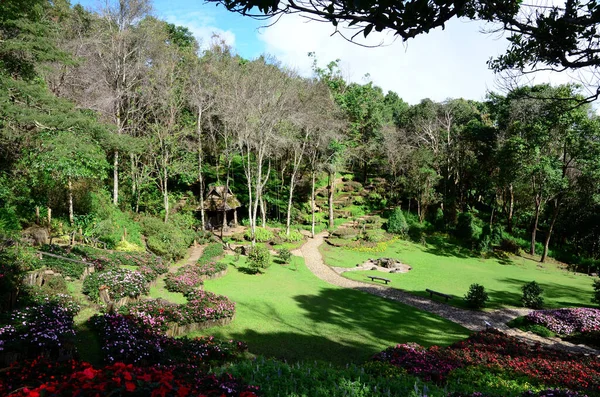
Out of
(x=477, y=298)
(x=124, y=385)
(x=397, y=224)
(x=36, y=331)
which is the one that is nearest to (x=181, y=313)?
(x=36, y=331)

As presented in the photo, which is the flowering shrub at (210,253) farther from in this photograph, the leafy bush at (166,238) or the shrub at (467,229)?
the shrub at (467,229)

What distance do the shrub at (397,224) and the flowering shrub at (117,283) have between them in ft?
80.4

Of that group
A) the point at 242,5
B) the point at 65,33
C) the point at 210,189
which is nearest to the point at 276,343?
the point at 242,5

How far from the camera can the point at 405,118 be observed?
47.1m

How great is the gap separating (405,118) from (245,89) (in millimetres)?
30401

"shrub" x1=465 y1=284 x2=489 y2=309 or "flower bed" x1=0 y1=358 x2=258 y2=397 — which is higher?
"flower bed" x1=0 y1=358 x2=258 y2=397

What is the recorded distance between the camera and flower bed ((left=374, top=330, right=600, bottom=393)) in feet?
25.2

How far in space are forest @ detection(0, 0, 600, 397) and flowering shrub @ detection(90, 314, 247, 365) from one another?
0.06m

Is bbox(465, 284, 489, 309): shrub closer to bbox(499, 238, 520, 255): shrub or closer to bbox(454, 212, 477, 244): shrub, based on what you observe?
bbox(454, 212, 477, 244): shrub

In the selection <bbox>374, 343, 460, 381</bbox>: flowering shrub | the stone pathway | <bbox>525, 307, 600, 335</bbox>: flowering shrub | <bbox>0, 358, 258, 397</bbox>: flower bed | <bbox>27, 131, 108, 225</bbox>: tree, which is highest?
<bbox>27, 131, 108, 225</bbox>: tree

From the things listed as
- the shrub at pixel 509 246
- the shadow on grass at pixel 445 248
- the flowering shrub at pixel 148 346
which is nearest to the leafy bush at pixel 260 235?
the shadow on grass at pixel 445 248

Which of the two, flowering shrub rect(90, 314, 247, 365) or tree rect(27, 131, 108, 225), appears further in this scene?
tree rect(27, 131, 108, 225)

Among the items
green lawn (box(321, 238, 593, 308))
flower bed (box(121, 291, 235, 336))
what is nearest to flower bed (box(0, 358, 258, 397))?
flower bed (box(121, 291, 235, 336))

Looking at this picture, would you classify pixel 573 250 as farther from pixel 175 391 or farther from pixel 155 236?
pixel 175 391
